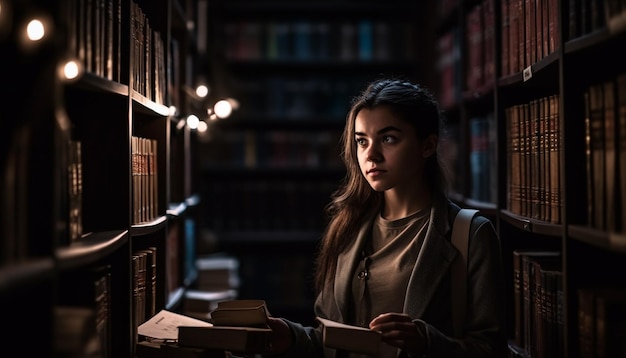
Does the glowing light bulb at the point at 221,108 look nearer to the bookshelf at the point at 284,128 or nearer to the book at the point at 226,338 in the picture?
the book at the point at 226,338


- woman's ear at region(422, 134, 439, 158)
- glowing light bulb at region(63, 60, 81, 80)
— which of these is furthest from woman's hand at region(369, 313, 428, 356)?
glowing light bulb at region(63, 60, 81, 80)

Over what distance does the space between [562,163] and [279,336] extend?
0.87 metres

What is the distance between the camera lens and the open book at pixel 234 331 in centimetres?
182

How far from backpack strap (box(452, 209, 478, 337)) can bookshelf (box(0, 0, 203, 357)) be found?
Result: 86cm

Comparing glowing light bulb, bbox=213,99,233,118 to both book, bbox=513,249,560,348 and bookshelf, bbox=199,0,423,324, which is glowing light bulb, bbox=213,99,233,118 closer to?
book, bbox=513,249,560,348

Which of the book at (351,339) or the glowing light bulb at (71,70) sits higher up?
the glowing light bulb at (71,70)

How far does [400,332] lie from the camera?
1770 mm

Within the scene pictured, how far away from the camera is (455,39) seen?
3.96 m

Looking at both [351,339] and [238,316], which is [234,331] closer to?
[238,316]

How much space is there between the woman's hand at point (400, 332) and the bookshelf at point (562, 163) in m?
0.37

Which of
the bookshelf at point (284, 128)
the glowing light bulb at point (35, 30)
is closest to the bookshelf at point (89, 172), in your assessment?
the glowing light bulb at point (35, 30)

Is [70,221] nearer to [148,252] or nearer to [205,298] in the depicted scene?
[148,252]

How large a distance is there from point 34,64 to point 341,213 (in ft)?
4.00

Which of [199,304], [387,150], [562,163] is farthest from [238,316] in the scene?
[199,304]
